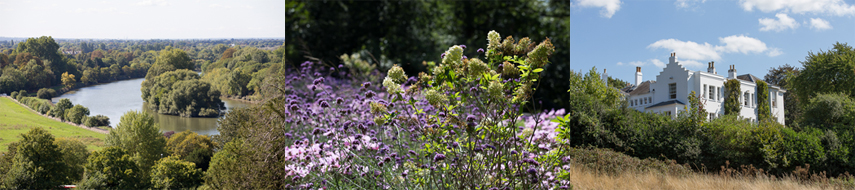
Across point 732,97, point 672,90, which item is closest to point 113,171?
point 672,90

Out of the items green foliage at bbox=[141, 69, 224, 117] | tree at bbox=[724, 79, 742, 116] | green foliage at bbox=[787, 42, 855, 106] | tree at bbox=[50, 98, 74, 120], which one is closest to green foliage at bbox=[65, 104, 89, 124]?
tree at bbox=[50, 98, 74, 120]

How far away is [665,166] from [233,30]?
4.53m

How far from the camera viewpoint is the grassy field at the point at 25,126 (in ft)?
14.0

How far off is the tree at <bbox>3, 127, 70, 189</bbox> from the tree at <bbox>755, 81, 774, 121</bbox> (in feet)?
21.9

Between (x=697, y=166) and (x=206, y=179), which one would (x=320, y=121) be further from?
(x=697, y=166)

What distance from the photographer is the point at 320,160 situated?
11.1ft

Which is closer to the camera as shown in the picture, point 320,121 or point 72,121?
point 320,121

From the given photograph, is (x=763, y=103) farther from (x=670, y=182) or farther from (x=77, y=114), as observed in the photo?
(x=77, y=114)

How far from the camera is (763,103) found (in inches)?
155

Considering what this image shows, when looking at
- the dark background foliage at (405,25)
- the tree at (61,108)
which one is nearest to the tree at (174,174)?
the tree at (61,108)

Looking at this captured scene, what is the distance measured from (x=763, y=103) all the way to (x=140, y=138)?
5.88 metres

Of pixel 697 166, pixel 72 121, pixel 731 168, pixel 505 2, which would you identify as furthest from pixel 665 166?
pixel 72 121

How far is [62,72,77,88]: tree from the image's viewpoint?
440cm

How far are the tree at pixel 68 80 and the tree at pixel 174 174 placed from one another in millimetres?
1260
